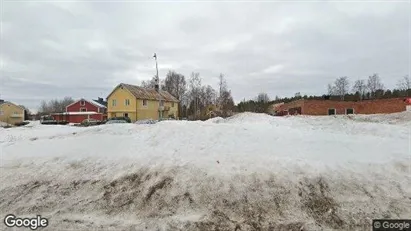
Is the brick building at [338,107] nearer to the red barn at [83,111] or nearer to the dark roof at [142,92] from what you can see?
the dark roof at [142,92]

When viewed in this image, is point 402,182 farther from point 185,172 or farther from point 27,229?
point 27,229

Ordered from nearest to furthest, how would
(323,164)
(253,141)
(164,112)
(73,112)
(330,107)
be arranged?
(323,164) → (253,141) → (330,107) → (164,112) → (73,112)

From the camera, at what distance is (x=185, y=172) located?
6.38 m

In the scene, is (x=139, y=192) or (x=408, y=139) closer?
(x=139, y=192)

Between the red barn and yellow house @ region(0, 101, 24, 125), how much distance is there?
1933 cm

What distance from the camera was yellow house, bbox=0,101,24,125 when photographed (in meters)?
73.3

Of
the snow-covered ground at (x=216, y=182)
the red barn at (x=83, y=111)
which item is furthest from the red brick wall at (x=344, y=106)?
the red barn at (x=83, y=111)

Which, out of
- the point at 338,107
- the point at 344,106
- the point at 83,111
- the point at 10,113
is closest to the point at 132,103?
the point at 83,111

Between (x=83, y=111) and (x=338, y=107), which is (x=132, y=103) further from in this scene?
(x=338, y=107)

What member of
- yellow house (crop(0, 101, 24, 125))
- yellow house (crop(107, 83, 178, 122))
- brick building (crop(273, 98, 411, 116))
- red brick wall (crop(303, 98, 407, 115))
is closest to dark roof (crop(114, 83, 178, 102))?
yellow house (crop(107, 83, 178, 122))

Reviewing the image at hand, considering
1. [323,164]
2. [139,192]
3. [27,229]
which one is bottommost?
[27,229]

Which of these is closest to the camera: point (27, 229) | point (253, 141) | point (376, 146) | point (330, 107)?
point (27, 229)

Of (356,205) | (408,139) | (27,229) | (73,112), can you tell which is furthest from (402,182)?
(73,112)

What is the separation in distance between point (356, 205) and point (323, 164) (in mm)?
1199
